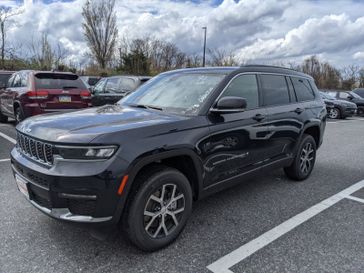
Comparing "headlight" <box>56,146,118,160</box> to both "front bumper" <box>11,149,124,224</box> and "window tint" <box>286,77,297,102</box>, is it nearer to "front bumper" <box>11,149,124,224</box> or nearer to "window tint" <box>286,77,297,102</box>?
"front bumper" <box>11,149,124,224</box>

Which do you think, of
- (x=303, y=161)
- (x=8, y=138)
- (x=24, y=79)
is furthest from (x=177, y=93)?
(x=24, y=79)

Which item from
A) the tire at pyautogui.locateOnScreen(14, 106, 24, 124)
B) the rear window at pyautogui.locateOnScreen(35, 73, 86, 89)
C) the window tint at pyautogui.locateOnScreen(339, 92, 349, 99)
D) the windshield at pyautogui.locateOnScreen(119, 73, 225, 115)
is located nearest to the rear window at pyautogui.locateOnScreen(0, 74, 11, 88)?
the tire at pyautogui.locateOnScreen(14, 106, 24, 124)

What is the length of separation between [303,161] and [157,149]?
125 inches

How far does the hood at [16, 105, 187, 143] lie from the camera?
8.36ft

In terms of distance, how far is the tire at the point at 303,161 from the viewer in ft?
15.9

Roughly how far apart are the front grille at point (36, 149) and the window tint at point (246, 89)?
74.9 inches

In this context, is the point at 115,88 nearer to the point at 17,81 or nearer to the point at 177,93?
the point at 17,81

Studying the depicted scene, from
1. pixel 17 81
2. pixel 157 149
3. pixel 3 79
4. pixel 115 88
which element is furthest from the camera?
pixel 3 79

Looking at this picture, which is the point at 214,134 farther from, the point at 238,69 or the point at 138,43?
the point at 138,43

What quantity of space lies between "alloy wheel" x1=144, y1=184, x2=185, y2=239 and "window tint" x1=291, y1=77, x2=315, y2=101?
2.94 meters

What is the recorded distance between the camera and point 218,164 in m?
3.34

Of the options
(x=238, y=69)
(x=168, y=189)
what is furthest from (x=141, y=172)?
(x=238, y=69)

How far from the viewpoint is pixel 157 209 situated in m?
2.85

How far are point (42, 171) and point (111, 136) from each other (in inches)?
25.6
